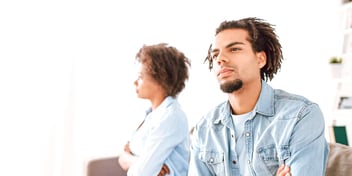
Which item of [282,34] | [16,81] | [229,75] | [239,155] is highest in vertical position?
[282,34]

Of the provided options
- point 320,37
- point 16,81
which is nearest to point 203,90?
point 320,37

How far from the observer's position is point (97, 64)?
8.22 feet

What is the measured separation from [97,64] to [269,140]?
1511 mm

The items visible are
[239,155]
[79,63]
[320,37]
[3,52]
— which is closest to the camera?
[239,155]

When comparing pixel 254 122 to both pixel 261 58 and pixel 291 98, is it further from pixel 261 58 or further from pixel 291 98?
pixel 261 58

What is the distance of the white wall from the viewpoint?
2285mm

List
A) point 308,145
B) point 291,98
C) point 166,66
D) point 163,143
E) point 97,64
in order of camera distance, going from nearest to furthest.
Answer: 1. point 308,145
2. point 291,98
3. point 163,143
4. point 166,66
5. point 97,64

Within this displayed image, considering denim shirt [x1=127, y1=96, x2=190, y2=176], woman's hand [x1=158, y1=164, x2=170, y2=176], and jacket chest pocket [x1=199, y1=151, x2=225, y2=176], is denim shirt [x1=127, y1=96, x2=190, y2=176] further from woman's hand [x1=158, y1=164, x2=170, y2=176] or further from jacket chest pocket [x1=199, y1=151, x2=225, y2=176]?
jacket chest pocket [x1=199, y1=151, x2=225, y2=176]

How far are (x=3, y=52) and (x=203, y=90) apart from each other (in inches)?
55.5

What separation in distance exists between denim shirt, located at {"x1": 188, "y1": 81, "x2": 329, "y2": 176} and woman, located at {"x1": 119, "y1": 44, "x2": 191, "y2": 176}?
0.95 ft

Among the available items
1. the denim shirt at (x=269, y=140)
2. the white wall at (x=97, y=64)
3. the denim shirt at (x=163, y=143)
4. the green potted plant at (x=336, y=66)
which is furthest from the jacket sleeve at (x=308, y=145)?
the green potted plant at (x=336, y=66)

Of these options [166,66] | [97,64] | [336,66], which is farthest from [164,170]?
[336,66]

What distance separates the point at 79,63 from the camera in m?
2.44

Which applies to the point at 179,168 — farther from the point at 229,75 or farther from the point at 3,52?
the point at 3,52
